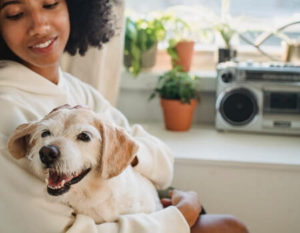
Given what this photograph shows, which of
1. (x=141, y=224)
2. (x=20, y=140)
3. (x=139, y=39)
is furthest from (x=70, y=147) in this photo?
(x=139, y=39)

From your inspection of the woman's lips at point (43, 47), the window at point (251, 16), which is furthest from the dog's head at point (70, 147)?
the window at point (251, 16)

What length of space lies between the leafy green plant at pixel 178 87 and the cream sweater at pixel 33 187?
56 cm

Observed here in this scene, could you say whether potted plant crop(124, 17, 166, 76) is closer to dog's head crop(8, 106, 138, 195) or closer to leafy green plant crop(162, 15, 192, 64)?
leafy green plant crop(162, 15, 192, 64)

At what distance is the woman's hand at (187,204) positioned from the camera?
1.05m

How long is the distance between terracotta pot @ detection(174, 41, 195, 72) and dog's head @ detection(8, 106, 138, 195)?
108 cm

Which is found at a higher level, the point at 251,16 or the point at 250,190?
the point at 251,16

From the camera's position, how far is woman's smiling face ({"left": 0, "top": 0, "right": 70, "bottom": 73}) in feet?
3.24

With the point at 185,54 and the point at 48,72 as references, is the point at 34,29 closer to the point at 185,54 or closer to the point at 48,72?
the point at 48,72

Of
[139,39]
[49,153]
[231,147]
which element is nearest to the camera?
[49,153]

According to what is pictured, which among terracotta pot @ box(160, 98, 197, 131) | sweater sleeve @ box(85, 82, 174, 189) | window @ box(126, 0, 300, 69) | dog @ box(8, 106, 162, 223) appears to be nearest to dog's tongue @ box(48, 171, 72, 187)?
dog @ box(8, 106, 162, 223)

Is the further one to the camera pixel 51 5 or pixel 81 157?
pixel 51 5

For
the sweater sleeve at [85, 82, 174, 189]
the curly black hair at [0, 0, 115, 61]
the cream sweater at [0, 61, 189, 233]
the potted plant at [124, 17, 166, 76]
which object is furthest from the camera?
the potted plant at [124, 17, 166, 76]

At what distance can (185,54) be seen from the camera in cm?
189

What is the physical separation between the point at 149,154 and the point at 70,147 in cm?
42
